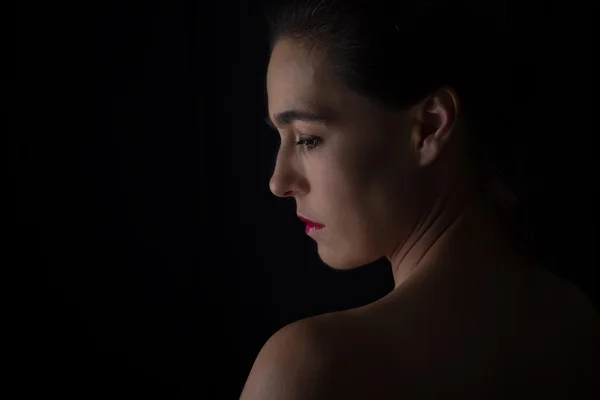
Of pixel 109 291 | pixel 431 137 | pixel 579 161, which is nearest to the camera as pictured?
pixel 431 137

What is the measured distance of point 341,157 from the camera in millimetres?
875

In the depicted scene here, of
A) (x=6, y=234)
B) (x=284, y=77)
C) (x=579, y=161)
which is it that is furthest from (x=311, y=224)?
(x=6, y=234)

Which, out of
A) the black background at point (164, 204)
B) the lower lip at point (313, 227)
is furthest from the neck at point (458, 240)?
the black background at point (164, 204)

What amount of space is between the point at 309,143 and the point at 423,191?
0.16m

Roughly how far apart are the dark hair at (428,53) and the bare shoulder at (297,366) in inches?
12.5

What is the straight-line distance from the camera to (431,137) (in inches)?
34.0

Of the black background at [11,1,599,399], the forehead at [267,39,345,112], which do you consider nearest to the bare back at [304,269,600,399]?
the forehead at [267,39,345,112]

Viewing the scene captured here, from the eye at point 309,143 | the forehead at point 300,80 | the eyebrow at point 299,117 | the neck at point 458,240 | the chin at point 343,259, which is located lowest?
the chin at point 343,259

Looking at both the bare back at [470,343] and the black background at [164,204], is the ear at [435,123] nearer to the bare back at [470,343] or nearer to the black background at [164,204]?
the bare back at [470,343]

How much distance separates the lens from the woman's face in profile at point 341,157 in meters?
0.86

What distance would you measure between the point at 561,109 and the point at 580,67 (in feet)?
0.46

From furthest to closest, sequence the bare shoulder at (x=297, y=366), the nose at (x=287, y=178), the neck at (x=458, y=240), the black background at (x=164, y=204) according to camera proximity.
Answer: the black background at (x=164, y=204) < the nose at (x=287, y=178) < the neck at (x=458, y=240) < the bare shoulder at (x=297, y=366)

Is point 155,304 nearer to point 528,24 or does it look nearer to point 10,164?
point 10,164

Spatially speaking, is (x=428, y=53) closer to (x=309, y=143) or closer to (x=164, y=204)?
(x=309, y=143)
